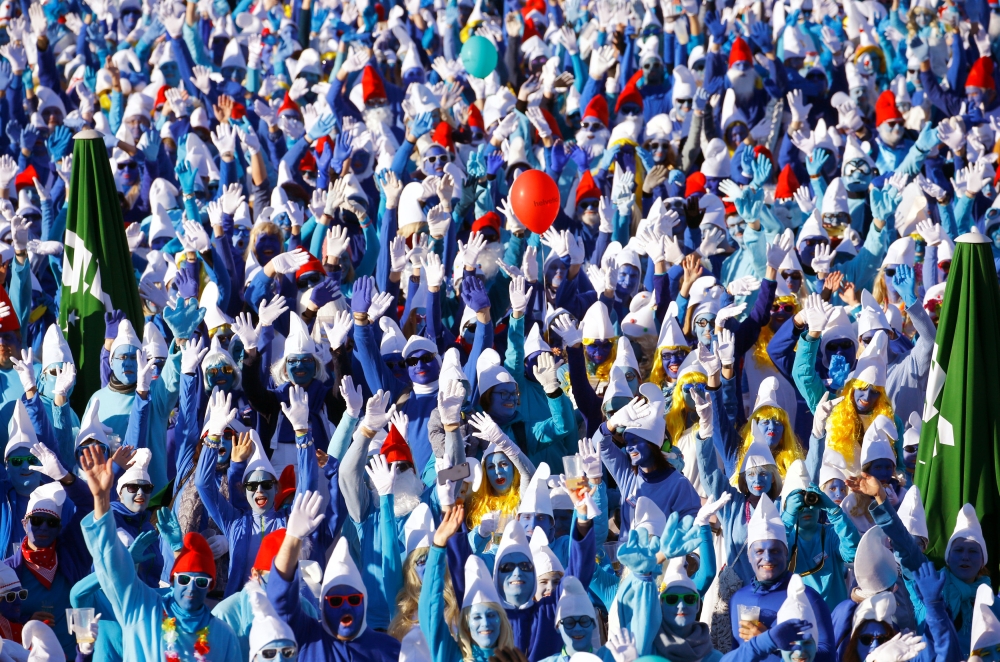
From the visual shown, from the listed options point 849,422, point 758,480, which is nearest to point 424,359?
point 758,480

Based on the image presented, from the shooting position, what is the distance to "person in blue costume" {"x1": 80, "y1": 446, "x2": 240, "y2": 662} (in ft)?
23.6

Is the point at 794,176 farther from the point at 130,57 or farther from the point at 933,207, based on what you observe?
the point at 130,57

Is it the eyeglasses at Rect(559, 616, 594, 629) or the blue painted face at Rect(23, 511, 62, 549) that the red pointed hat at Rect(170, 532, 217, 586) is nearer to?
the blue painted face at Rect(23, 511, 62, 549)

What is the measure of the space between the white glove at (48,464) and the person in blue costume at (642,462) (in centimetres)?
262

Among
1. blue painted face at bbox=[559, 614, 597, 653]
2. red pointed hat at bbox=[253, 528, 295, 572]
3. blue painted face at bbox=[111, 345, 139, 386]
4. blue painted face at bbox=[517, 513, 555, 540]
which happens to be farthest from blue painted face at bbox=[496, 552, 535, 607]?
blue painted face at bbox=[111, 345, 139, 386]

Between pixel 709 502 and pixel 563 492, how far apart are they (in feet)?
2.24

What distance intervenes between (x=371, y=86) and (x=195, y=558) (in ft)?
23.1

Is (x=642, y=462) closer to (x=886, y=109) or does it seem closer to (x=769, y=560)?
(x=769, y=560)


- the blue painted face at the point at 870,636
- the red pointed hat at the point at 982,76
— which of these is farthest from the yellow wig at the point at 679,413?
the red pointed hat at the point at 982,76

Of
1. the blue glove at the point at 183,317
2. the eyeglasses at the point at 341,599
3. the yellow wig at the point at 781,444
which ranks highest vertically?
the blue glove at the point at 183,317

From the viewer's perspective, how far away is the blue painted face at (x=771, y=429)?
28.9ft

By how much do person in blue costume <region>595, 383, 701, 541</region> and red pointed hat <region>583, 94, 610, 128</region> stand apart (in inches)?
202

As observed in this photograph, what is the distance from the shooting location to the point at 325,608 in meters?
7.17

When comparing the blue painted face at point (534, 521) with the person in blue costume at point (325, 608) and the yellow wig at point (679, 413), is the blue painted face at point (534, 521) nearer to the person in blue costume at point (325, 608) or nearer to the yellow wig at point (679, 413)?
the person in blue costume at point (325, 608)
